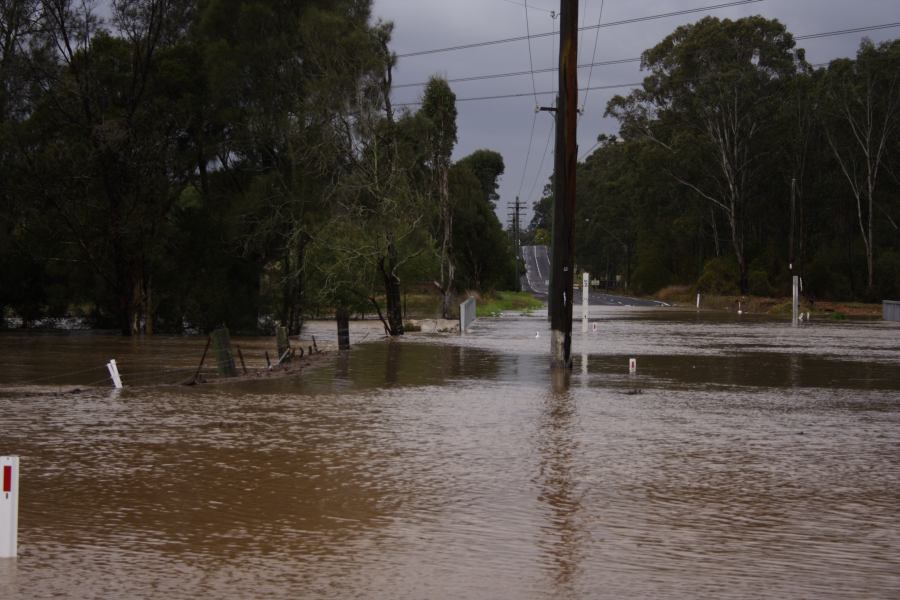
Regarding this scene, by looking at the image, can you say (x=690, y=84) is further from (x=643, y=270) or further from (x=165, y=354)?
(x=165, y=354)

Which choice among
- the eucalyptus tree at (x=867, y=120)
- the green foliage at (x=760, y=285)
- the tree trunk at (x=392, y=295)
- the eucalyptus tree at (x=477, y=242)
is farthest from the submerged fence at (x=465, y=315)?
the green foliage at (x=760, y=285)

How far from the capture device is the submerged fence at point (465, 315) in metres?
44.0

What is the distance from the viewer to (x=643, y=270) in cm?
12288

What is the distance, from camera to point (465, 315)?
152 feet

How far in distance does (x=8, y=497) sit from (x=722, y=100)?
3145 inches

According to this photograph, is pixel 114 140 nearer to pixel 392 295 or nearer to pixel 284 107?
pixel 284 107

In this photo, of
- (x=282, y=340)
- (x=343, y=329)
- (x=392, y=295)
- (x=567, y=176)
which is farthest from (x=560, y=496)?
(x=392, y=295)

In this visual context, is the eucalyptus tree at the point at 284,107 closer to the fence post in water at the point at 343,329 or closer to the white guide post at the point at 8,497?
the fence post in water at the point at 343,329

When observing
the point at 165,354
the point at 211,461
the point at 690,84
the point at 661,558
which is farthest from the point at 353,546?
the point at 690,84

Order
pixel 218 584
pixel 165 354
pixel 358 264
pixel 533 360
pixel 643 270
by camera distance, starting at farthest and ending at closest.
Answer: pixel 643 270 < pixel 358 264 < pixel 165 354 < pixel 533 360 < pixel 218 584

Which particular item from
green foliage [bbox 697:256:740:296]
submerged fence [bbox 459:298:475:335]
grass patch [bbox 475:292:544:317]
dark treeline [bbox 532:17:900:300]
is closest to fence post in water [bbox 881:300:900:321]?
dark treeline [bbox 532:17:900:300]

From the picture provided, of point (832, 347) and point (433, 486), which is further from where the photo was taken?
point (832, 347)

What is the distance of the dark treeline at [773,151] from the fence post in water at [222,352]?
2326 inches

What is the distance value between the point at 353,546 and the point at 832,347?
98.7ft
